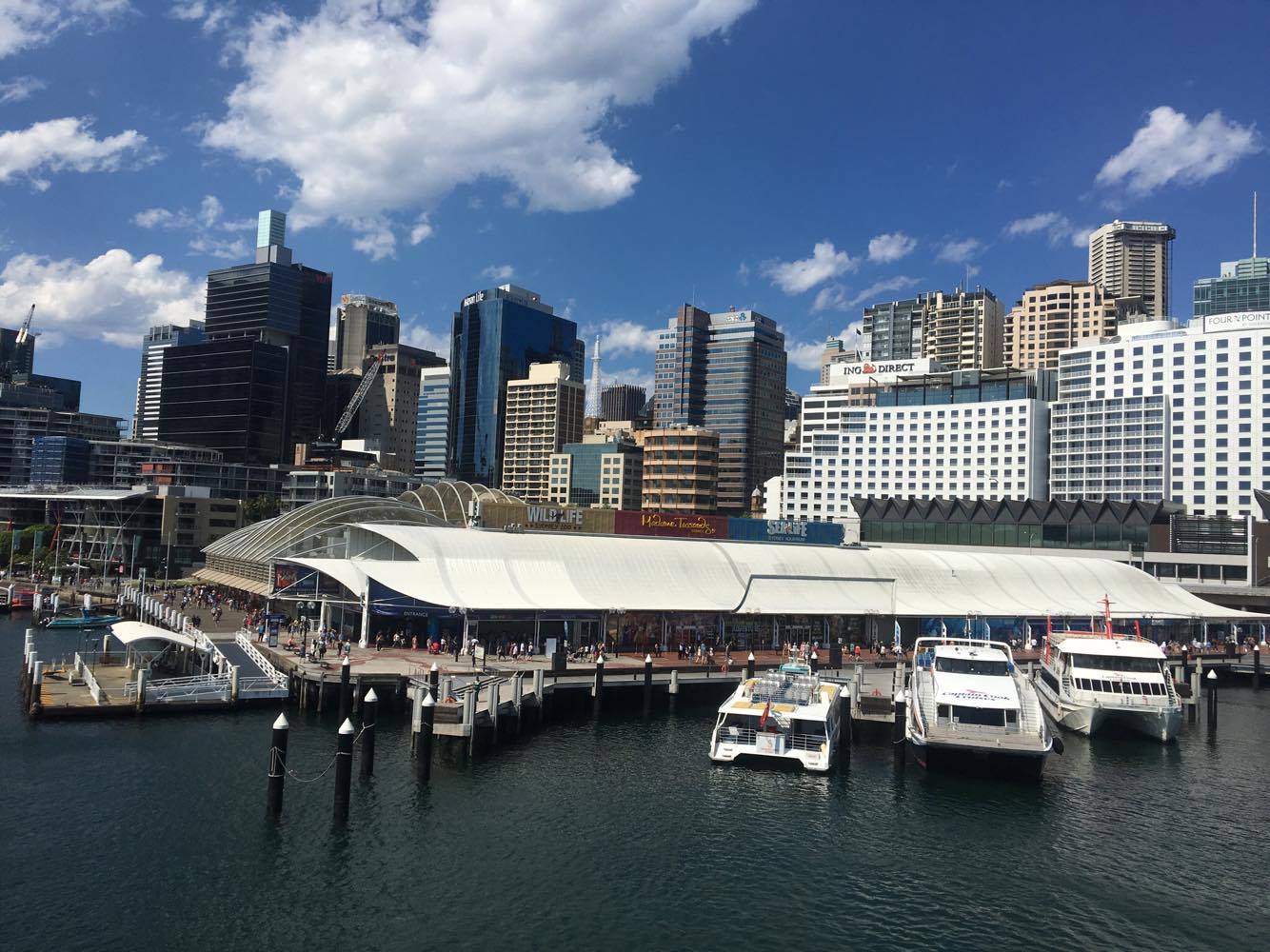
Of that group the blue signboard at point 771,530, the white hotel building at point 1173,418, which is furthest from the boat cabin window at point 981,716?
the white hotel building at point 1173,418

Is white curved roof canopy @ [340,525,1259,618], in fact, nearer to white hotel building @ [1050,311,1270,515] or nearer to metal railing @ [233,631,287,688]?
metal railing @ [233,631,287,688]

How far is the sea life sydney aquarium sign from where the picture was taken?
156500 millimetres

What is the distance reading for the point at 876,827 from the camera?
1644 inches

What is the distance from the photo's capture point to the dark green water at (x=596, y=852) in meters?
30.9

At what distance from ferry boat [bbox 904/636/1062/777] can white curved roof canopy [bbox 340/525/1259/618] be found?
1053 inches

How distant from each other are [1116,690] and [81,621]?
96932mm

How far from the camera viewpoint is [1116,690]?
201 ft

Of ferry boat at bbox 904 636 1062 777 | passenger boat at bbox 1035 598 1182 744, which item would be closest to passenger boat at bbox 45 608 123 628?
ferry boat at bbox 904 636 1062 777

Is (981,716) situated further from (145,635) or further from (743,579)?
(145,635)

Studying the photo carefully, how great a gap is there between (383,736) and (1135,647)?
46.9 meters

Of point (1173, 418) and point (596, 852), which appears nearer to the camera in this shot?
point (596, 852)

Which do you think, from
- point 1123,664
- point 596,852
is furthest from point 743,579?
point 596,852

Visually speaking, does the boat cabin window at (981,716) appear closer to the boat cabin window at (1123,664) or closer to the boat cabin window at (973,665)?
the boat cabin window at (973,665)

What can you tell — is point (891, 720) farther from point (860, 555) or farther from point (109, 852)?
point (109, 852)
